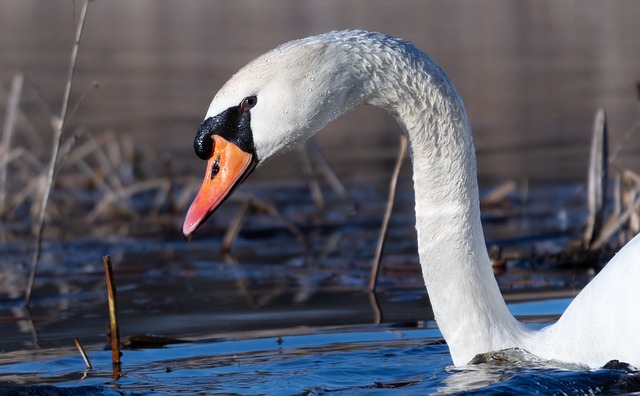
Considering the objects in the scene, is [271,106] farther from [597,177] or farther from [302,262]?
[302,262]

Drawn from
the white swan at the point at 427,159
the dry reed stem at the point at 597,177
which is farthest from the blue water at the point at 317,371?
the dry reed stem at the point at 597,177

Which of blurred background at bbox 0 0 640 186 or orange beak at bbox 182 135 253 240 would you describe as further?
blurred background at bbox 0 0 640 186

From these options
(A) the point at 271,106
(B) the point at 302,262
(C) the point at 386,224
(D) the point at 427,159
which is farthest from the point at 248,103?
(B) the point at 302,262

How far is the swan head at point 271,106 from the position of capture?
Result: 448 centimetres

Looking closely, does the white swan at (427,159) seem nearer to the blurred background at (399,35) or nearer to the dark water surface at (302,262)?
the dark water surface at (302,262)

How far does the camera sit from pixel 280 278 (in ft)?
24.7

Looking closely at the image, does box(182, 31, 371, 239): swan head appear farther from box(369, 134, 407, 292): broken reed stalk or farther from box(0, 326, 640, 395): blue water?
box(369, 134, 407, 292): broken reed stalk

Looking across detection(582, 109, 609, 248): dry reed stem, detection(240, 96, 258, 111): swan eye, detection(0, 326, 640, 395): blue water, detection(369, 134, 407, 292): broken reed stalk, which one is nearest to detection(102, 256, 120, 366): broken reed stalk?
detection(0, 326, 640, 395): blue water

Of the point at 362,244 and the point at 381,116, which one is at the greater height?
the point at 381,116

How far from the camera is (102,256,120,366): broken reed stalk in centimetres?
501

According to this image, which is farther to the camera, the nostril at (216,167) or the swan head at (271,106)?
the nostril at (216,167)

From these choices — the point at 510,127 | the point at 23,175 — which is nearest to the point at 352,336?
the point at 23,175

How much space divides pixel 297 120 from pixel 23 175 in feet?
18.4

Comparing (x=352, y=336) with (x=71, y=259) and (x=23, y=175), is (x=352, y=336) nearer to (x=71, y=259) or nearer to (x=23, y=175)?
(x=71, y=259)
